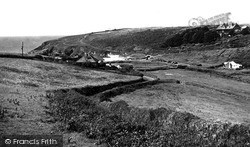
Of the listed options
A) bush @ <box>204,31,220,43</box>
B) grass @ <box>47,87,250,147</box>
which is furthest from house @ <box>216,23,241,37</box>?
grass @ <box>47,87,250,147</box>

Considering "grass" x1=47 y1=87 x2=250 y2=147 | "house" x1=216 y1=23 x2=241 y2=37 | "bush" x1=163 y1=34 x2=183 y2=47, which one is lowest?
"grass" x1=47 y1=87 x2=250 y2=147

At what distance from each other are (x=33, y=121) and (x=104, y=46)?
A: 168m

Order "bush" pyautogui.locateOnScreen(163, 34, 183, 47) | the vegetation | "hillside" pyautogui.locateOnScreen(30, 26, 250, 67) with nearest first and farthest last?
"hillside" pyautogui.locateOnScreen(30, 26, 250, 67) < the vegetation < "bush" pyautogui.locateOnScreen(163, 34, 183, 47)

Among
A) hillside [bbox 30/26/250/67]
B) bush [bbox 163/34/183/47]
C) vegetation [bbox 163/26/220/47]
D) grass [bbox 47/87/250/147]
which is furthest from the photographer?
bush [bbox 163/34/183/47]

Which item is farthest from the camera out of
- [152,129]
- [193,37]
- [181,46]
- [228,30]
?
[228,30]

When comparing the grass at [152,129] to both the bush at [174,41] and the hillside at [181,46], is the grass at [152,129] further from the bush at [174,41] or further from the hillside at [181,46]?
the bush at [174,41]

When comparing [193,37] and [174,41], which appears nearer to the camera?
[193,37]

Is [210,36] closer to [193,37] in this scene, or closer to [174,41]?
[193,37]

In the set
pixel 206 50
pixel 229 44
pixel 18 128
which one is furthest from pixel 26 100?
pixel 229 44

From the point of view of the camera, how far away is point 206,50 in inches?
5231

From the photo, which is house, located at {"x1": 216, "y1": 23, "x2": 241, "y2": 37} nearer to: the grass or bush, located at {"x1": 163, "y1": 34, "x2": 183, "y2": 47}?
bush, located at {"x1": 163, "y1": 34, "x2": 183, "y2": 47}

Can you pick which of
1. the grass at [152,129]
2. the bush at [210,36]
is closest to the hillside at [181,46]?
the bush at [210,36]

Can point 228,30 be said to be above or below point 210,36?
above

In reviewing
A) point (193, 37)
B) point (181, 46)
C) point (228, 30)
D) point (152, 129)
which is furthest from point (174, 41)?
point (152, 129)
